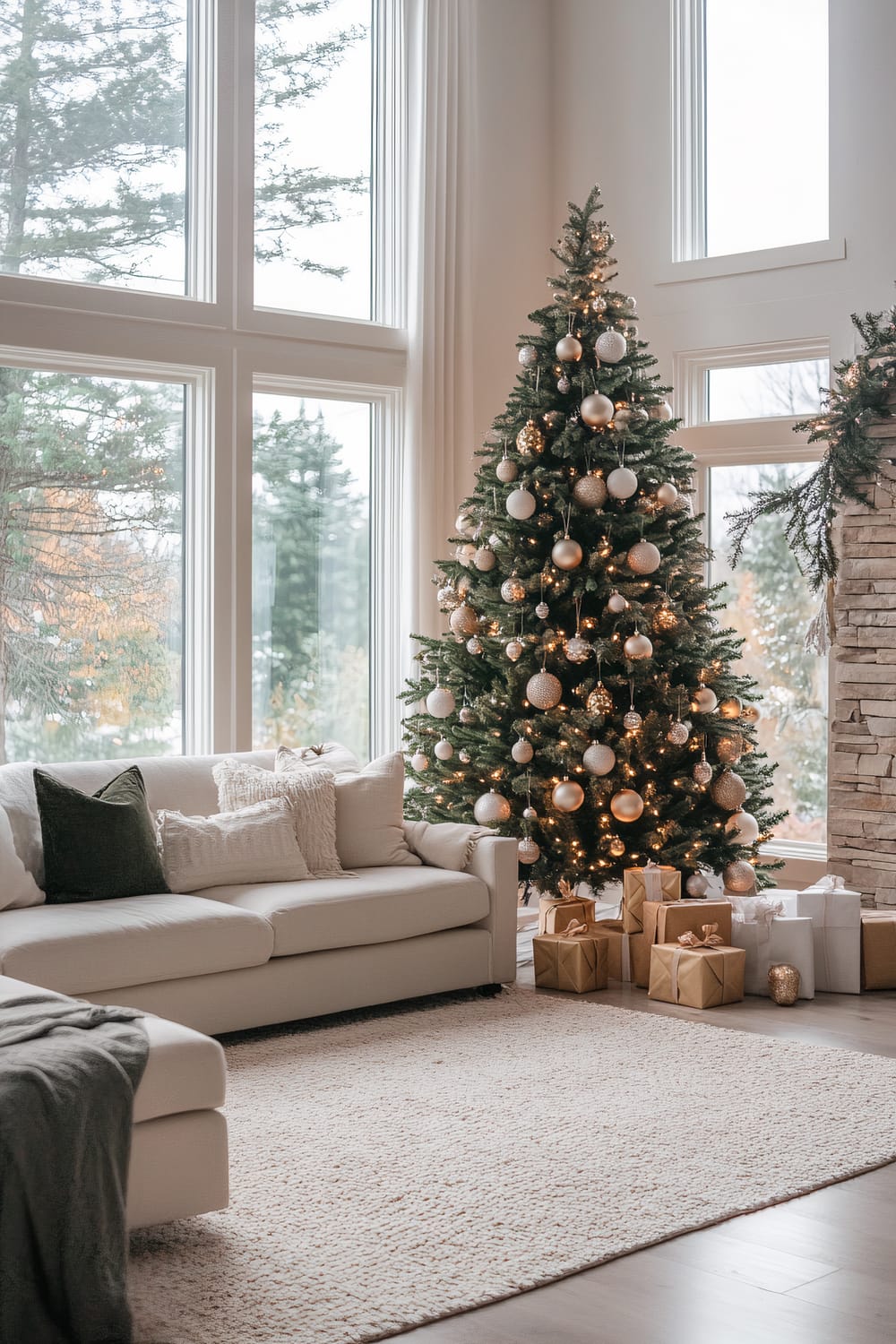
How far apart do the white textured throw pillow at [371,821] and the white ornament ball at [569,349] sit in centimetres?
178

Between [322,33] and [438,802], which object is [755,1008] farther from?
[322,33]

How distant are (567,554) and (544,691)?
534 millimetres

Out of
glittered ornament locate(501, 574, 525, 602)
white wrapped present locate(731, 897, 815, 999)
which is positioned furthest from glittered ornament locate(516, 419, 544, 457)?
white wrapped present locate(731, 897, 815, 999)

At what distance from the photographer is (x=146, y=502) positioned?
633cm

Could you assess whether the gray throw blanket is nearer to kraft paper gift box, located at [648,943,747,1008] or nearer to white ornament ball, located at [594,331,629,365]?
kraft paper gift box, located at [648,943,747,1008]

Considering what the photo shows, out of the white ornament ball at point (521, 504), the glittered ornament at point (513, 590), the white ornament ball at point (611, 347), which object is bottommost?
the glittered ornament at point (513, 590)

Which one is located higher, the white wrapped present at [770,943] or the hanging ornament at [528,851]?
the hanging ornament at [528,851]

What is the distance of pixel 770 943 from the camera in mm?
5168

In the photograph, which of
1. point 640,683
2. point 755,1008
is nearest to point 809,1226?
point 755,1008

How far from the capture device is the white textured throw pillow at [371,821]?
526cm

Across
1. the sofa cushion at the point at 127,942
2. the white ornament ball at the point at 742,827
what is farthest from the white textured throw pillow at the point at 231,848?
the white ornament ball at the point at 742,827

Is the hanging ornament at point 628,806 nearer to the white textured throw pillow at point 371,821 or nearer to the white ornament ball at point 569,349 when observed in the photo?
the white textured throw pillow at point 371,821

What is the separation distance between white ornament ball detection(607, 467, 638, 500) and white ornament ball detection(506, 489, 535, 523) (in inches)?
12.2

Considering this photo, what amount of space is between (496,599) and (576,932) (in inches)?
53.0
